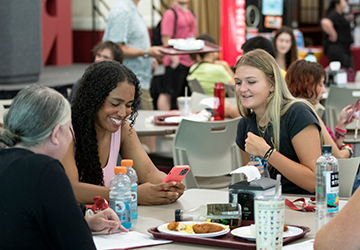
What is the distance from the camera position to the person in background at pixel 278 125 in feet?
6.75

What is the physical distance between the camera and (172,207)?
1827 millimetres

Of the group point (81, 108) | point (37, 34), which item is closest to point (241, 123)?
point (81, 108)

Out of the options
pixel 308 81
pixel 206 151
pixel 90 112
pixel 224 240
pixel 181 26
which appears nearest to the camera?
pixel 224 240

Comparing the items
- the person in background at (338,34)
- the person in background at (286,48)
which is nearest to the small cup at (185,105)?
the person in background at (286,48)

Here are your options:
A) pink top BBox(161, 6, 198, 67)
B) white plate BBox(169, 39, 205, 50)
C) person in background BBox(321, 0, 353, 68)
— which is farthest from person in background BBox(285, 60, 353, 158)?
person in background BBox(321, 0, 353, 68)

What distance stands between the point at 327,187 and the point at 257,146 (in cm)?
64

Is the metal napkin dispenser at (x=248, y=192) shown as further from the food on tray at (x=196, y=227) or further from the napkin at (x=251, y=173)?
the food on tray at (x=196, y=227)

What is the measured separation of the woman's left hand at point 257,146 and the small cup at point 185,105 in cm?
168

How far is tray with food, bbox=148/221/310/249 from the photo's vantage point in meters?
1.38

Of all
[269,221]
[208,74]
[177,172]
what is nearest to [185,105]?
[208,74]

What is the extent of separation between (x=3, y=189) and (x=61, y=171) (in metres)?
0.15

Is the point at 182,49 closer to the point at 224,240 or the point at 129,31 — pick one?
the point at 129,31

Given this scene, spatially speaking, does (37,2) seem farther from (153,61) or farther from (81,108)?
(81,108)

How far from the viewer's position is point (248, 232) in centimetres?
144
